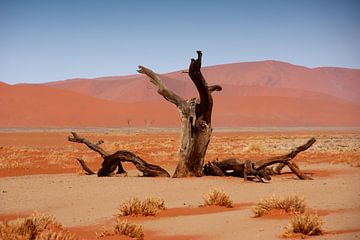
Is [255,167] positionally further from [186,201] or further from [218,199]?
[218,199]

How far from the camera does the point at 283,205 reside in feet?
34.6

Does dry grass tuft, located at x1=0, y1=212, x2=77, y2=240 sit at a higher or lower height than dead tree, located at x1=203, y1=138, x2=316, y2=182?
lower

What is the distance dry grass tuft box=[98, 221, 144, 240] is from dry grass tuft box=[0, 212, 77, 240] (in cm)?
70

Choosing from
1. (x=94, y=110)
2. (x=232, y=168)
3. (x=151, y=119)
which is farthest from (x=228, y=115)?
(x=232, y=168)

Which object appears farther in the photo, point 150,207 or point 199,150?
point 199,150

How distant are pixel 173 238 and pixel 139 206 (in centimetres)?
223

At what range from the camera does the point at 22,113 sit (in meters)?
115

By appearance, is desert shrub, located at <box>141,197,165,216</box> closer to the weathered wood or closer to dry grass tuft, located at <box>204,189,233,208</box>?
dry grass tuft, located at <box>204,189,233,208</box>

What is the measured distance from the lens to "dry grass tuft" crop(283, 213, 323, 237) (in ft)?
27.0

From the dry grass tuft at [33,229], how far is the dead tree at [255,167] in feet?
28.0

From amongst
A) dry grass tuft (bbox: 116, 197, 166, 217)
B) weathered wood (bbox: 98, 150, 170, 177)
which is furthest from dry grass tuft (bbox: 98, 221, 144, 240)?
weathered wood (bbox: 98, 150, 170, 177)

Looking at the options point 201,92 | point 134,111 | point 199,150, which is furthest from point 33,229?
point 134,111

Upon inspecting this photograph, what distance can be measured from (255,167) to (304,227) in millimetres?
8639

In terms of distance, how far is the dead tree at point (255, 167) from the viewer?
16.6 meters
